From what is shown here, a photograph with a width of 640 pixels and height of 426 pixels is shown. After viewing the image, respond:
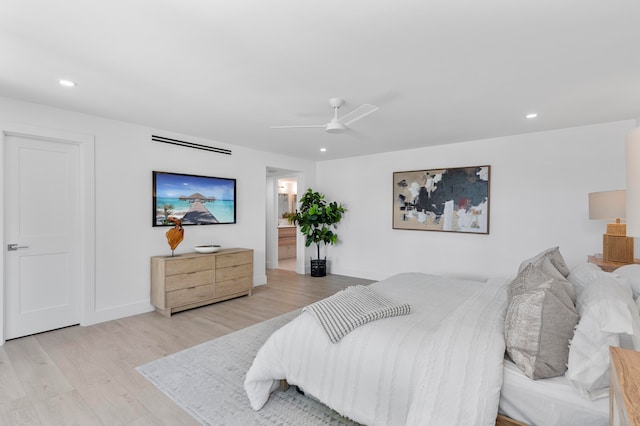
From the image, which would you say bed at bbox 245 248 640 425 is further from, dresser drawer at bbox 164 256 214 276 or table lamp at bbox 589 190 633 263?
dresser drawer at bbox 164 256 214 276

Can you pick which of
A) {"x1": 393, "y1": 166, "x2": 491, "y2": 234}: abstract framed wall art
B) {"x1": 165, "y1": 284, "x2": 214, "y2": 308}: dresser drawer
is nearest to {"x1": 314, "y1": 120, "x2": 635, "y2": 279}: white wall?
{"x1": 393, "y1": 166, "x2": 491, "y2": 234}: abstract framed wall art

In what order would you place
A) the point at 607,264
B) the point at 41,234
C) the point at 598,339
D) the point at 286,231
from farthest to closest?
the point at 286,231 < the point at 41,234 < the point at 607,264 < the point at 598,339

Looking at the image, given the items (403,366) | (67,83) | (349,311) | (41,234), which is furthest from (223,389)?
(67,83)

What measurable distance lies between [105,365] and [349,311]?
7.21 feet

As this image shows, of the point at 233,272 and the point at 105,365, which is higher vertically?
the point at 233,272

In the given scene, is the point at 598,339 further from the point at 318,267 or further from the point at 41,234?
the point at 318,267

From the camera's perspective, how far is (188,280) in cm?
393

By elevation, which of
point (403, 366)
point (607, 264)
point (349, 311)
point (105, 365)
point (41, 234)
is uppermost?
point (41, 234)

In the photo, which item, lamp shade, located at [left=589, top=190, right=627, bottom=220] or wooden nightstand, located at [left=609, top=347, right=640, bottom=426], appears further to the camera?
lamp shade, located at [left=589, top=190, right=627, bottom=220]

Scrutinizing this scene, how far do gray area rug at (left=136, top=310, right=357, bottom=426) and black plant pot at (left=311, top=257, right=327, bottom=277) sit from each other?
310 cm

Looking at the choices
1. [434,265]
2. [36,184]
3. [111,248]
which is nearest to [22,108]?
[36,184]

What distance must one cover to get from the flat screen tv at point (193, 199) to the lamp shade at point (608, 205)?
15.3 feet

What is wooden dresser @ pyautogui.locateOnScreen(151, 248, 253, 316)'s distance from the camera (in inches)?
148

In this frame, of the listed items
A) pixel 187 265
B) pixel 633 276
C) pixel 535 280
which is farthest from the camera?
pixel 187 265
